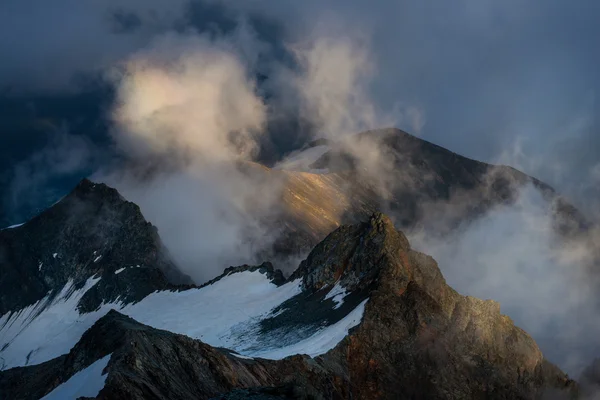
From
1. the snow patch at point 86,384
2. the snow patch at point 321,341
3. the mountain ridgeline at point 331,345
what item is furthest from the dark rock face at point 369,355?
the snow patch at point 321,341

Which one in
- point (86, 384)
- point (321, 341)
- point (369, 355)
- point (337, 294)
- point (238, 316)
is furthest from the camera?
point (238, 316)

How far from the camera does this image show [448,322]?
12044cm

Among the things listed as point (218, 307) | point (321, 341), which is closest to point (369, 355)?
point (321, 341)

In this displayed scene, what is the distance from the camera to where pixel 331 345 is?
10375 cm

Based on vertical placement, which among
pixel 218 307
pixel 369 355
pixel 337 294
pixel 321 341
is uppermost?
pixel 218 307

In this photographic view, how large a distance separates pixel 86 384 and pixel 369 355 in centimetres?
4766

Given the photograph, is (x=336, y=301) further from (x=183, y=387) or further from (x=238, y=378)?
(x=183, y=387)

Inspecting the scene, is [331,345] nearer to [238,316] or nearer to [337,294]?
[337,294]

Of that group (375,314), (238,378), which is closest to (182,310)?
(375,314)

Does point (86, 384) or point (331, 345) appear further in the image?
point (331, 345)

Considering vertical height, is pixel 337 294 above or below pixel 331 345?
above

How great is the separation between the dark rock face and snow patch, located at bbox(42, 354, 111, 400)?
137 centimetres

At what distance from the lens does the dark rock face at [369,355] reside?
7175 centimetres

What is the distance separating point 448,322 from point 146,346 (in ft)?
192
